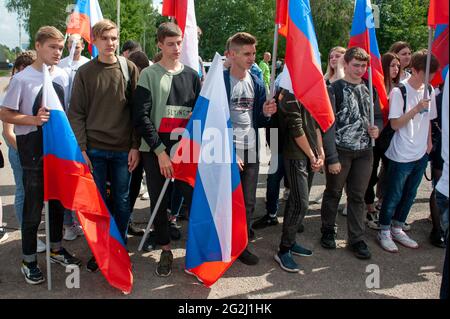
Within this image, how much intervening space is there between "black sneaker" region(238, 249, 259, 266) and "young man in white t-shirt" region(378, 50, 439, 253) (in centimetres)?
140

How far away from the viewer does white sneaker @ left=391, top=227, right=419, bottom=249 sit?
4.48 m

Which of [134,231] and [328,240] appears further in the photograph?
[134,231]

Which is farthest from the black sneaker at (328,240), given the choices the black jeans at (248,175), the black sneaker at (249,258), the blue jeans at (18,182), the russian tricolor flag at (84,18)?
the russian tricolor flag at (84,18)

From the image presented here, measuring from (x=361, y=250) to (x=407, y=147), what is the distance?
3.68ft

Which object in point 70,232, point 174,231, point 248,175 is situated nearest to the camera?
point 248,175

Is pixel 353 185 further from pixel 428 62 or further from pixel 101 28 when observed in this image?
pixel 101 28

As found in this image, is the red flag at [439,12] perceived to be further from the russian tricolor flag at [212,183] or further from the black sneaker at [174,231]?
the black sneaker at [174,231]

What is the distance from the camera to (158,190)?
12.3 ft

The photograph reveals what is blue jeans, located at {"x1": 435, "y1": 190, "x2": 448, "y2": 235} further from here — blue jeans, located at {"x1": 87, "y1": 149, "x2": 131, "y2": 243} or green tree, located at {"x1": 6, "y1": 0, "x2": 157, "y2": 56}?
green tree, located at {"x1": 6, "y1": 0, "x2": 157, "y2": 56}

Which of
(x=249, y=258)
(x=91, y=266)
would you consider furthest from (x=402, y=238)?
(x=91, y=266)

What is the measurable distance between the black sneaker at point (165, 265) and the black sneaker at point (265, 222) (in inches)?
55.3

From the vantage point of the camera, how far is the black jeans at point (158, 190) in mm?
3719

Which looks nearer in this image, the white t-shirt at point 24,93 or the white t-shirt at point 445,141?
the white t-shirt at point 445,141
